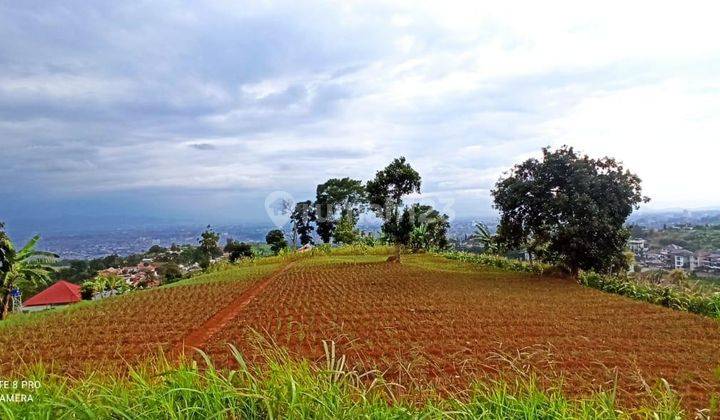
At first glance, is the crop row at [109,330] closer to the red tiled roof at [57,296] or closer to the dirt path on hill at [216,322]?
the dirt path on hill at [216,322]

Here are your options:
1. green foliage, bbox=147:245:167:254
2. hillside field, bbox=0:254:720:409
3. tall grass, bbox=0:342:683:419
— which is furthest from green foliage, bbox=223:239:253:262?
tall grass, bbox=0:342:683:419

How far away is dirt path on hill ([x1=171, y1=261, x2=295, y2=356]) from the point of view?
26.9 ft

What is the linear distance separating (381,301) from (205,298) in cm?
561

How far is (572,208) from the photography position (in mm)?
15562

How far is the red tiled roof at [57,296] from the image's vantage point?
92.4ft

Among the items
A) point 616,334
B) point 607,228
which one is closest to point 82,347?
point 616,334

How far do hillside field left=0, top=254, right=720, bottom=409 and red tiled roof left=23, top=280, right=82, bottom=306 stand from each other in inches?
667

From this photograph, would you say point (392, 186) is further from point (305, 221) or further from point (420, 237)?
point (305, 221)

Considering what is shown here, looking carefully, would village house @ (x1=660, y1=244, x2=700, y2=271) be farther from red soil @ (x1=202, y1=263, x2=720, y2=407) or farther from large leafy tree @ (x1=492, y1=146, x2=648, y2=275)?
red soil @ (x1=202, y1=263, x2=720, y2=407)

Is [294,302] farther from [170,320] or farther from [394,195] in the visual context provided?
[394,195]

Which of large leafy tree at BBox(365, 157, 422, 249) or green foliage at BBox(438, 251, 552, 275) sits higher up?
large leafy tree at BBox(365, 157, 422, 249)

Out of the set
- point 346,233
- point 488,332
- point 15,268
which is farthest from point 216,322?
point 346,233

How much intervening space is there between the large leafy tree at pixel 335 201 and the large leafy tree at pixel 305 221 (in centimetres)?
84

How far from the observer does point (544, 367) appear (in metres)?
6.33
